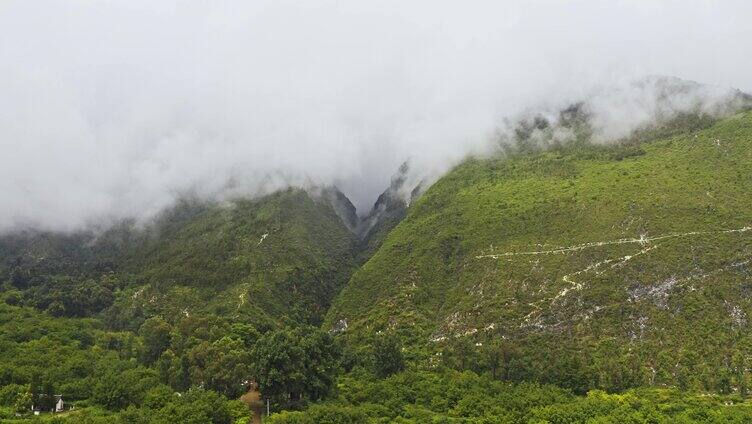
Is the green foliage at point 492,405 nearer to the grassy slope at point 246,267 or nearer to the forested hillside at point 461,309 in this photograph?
the forested hillside at point 461,309

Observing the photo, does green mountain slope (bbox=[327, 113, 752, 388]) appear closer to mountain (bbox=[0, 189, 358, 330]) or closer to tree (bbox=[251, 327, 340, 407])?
mountain (bbox=[0, 189, 358, 330])

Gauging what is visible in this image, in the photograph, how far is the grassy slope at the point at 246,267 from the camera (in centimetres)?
14225

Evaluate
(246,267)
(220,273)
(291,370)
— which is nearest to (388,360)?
(291,370)

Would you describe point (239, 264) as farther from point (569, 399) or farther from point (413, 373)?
point (569, 399)

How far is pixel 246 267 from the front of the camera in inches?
6122

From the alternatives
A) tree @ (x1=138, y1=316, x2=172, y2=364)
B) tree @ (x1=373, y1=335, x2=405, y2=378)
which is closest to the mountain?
tree @ (x1=138, y1=316, x2=172, y2=364)

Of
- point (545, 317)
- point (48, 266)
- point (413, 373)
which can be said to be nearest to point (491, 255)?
point (545, 317)

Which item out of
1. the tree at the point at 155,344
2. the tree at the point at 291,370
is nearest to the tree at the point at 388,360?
the tree at the point at 291,370

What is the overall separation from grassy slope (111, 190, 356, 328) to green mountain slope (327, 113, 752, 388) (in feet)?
51.1

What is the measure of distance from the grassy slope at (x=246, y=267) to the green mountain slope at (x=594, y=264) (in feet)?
51.1

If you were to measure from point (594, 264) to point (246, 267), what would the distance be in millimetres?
86902

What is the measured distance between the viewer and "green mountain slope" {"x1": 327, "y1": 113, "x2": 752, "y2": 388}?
94125mm

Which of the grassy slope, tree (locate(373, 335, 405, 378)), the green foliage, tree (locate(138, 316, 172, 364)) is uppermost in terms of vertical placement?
the grassy slope

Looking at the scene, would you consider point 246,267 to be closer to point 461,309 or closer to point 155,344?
point 155,344
